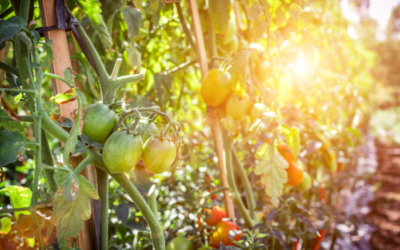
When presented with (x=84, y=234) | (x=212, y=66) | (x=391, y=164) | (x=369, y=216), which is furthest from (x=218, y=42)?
(x=391, y=164)

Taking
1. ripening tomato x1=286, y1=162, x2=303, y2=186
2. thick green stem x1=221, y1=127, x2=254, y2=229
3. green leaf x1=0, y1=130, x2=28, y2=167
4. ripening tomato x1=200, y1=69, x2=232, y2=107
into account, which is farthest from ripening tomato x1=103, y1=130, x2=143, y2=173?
ripening tomato x1=286, y1=162, x2=303, y2=186

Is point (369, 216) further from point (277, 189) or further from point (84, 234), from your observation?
point (84, 234)

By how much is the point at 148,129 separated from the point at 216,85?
0.44m

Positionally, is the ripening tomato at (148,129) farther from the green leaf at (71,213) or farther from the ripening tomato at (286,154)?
the ripening tomato at (286,154)

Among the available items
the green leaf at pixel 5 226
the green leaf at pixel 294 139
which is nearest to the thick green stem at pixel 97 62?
the green leaf at pixel 5 226

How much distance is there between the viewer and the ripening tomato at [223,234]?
842 millimetres

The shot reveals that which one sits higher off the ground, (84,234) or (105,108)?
(105,108)

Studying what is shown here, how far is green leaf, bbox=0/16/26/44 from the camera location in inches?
15.7

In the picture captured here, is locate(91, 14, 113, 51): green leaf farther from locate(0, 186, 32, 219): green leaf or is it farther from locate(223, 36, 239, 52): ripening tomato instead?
locate(223, 36, 239, 52): ripening tomato

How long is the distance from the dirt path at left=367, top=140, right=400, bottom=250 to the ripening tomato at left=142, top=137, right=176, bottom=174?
2.61 meters

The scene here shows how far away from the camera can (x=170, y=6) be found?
109cm

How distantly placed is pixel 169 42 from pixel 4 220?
1.06 m

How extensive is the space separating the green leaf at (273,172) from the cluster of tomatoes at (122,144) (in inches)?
14.6

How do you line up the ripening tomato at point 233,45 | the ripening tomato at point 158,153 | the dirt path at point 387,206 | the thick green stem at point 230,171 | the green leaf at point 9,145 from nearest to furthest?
1. the green leaf at point 9,145
2. the ripening tomato at point 158,153
3. the thick green stem at point 230,171
4. the ripening tomato at point 233,45
5. the dirt path at point 387,206
